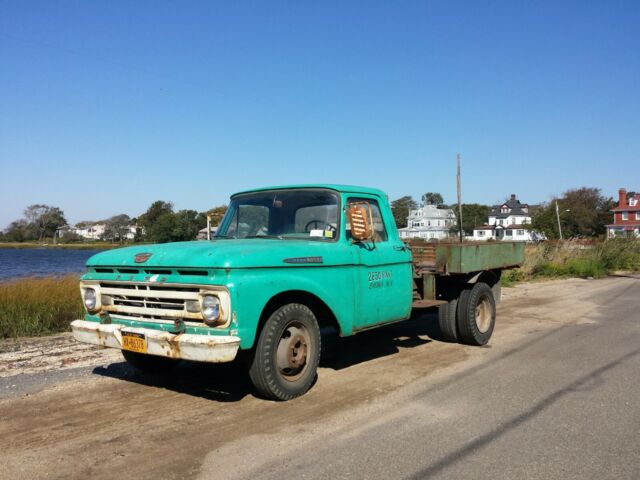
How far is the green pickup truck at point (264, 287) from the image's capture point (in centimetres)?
449

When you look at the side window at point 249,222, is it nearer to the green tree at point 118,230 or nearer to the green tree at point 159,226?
the green tree at point 159,226

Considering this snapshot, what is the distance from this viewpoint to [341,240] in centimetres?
574

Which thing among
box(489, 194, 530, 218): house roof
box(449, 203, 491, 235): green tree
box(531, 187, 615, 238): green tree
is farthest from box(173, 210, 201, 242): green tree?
box(449, 203, 491, 235): green tree

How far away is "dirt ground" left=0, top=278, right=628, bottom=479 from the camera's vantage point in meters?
3.79

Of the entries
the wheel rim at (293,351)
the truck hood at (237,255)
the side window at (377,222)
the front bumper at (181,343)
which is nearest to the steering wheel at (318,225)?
the truck hood at (237,255)

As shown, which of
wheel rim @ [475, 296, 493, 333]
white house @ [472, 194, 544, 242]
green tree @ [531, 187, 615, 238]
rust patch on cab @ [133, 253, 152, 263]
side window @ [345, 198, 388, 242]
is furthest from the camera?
white house @ [472, 194, 544, 242]

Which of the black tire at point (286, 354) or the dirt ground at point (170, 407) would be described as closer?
the dirt ground at point (170, 407)

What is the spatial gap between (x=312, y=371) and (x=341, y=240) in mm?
1370

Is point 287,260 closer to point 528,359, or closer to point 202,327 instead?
Answer: point 202,327

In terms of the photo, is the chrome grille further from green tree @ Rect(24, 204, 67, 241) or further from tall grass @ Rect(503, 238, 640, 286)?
green tree @ Rect(24, 204, 67, 241)

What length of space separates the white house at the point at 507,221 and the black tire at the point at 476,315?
300 ft

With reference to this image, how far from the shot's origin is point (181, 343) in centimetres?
445

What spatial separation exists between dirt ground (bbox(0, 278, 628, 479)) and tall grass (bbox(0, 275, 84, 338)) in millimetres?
1080

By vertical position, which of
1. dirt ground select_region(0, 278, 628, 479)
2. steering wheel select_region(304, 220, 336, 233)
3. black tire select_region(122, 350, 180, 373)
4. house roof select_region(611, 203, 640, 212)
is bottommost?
dirt ground select_region(0, 278, 628, 479)
